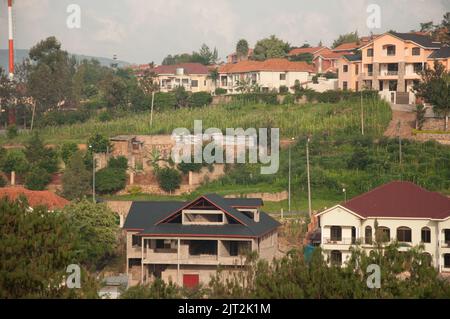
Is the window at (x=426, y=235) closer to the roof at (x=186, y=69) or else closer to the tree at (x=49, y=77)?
the tree at (x=49, y=77)

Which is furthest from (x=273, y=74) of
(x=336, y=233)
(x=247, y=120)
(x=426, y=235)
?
(x=426, y=235)

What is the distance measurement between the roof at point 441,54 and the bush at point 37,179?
65.4 ft

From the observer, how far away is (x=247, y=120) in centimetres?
5331

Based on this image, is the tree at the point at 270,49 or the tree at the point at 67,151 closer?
the tree at the point at 67,151

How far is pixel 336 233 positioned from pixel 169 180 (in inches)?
454

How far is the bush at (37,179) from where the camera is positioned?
152 feet

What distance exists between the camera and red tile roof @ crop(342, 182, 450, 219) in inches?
1401

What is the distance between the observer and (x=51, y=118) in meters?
58.9

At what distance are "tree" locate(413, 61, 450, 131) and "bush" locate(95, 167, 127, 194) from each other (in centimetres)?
1339

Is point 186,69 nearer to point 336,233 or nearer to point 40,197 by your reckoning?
point 40,197

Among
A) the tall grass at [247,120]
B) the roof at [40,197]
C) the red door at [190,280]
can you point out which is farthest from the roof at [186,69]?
the red door at [190,280]

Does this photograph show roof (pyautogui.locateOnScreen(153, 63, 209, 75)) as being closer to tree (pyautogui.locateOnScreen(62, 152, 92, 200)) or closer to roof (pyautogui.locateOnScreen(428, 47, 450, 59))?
roof (pyautogui.locateOnScreen(428, 47, 450, 59))

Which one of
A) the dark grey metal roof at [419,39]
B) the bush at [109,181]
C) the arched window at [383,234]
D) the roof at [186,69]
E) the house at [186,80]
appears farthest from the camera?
the roof at [186,69]

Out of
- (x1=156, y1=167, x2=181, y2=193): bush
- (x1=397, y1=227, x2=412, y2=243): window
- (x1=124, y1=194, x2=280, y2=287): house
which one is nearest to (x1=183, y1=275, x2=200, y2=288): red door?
(x1=124, y1=194, x2=280, y2=287): house
